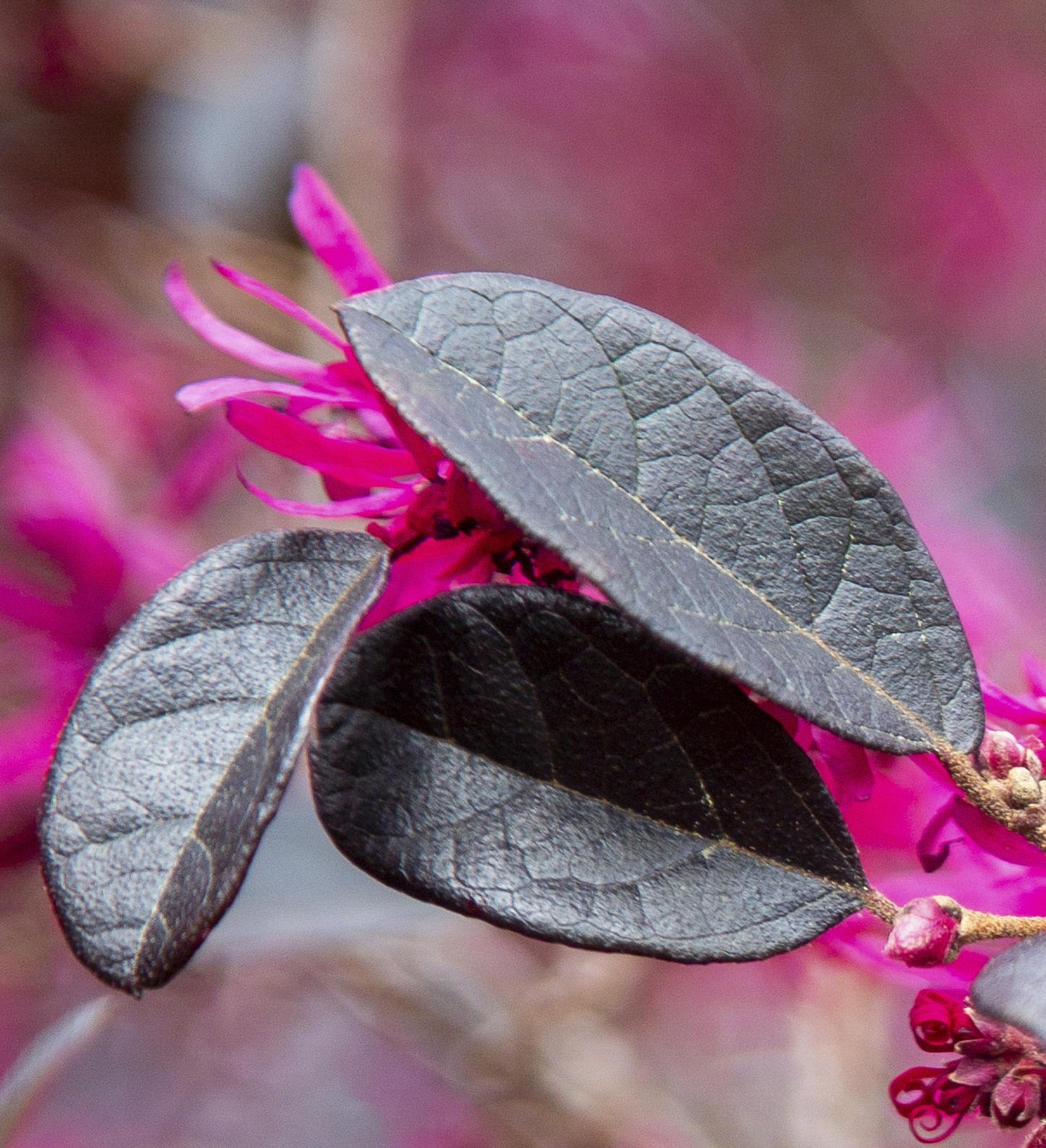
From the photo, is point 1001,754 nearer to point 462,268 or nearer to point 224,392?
point 224,392

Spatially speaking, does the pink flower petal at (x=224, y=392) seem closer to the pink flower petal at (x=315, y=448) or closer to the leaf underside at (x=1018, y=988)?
the pink flower petal at (x=315, y=448)

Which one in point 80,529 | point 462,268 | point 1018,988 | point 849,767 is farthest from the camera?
point 462,268

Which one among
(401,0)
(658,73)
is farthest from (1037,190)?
(401,0)

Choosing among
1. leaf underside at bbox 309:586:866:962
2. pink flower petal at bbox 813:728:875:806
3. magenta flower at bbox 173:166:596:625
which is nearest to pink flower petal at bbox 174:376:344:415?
magenta flower at bbox 173:166:596:625

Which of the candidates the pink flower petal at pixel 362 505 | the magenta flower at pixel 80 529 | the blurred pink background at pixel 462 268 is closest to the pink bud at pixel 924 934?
the blurred pink background at pixel 462 268

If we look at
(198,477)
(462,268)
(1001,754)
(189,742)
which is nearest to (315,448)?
(189,742)
